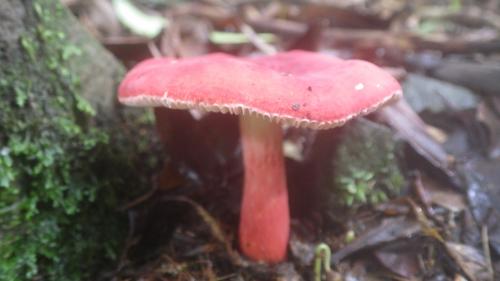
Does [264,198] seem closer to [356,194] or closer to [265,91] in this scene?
[356,194]

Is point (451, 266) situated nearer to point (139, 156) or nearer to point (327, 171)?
point (327, 171)

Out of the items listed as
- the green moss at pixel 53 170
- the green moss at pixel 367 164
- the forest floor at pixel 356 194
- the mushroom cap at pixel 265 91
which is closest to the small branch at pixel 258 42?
the forest floor at pixel 356 194

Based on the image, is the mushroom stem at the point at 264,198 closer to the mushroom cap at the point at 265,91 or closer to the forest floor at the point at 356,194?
the forest floor at the point at 356,194

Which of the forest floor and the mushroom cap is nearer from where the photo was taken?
the mushroom cap

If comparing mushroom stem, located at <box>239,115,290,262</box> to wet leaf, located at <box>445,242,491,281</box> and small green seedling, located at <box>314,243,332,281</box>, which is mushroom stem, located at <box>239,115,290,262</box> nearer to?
small green seedling, located at <box>314,243,332,281</box>

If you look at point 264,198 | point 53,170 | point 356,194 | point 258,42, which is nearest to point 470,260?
point 356,194

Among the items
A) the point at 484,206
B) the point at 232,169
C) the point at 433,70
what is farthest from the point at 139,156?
the point at 433,70

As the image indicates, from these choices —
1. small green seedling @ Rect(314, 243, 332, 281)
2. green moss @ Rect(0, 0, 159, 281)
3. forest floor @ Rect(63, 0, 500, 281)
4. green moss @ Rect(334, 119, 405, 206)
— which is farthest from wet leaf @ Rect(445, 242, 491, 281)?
green moss @ Rect(0, 0, 159, 281)
